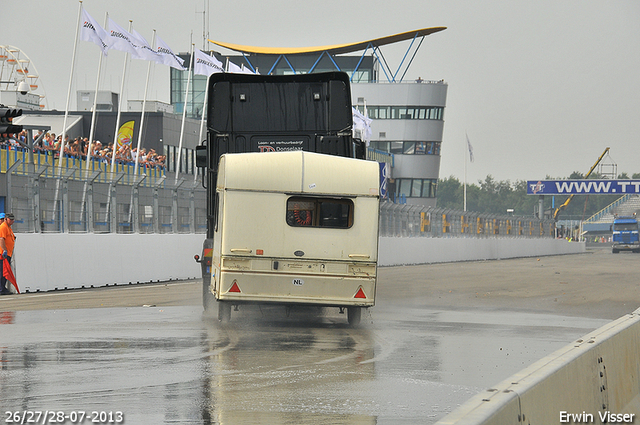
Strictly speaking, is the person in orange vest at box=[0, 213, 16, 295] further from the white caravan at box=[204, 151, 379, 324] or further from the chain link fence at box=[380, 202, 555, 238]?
the chain link fence at box=[380, 202, 555, 238]

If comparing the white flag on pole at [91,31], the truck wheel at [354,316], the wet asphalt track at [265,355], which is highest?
the white flag on pole at [91,31]

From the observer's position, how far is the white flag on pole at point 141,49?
123 ft

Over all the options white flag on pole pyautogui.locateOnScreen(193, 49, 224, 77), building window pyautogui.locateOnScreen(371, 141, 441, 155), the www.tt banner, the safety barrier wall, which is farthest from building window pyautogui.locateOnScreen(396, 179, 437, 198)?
the safety barrier wall

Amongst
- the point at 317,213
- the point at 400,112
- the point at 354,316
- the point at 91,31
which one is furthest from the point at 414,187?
the point at 317,213

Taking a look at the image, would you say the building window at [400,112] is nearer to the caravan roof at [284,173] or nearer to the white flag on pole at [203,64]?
the white flag on pole at [203,64]

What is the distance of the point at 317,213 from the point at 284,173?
765 mm

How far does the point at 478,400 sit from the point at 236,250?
30.4 ft

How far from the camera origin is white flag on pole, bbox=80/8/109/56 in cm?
3388

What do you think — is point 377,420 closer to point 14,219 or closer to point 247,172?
point 247,172

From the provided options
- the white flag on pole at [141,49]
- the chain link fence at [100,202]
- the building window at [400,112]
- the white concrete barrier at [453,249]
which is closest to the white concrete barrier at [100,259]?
the chain link fence at [100,202]

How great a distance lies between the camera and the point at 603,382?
22.6 ft

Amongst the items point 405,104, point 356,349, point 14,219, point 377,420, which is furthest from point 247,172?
point 405,104

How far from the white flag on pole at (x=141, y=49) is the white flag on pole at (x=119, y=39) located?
406 millimetres

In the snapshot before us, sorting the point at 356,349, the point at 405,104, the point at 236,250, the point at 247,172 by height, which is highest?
the point at 405,104
